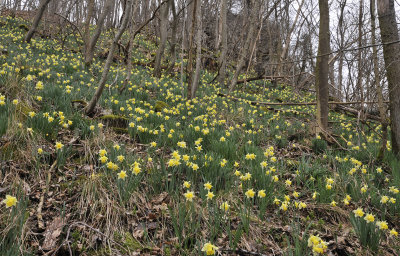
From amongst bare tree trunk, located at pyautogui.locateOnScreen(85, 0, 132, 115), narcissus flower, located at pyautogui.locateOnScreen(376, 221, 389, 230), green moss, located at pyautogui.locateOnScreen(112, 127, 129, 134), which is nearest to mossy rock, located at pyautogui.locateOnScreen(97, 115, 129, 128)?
green moss, located at pyautogui.locateOnScreen(112, 127, 129, 134)

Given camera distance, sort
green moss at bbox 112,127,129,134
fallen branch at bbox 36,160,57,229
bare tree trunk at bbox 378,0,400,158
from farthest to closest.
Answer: green moss at bbox 112,127,129,134, bare tree trunk at bbox 378,0,400,158, fallen branch at bbox 36,160,57,229

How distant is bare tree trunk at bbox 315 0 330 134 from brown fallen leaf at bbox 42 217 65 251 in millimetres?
4434

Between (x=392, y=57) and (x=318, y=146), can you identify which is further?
(x=318, y=146)

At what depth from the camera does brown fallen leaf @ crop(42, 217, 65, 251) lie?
1751 mm

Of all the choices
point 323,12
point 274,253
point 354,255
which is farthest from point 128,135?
point 323,12

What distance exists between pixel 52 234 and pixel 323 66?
193 inches

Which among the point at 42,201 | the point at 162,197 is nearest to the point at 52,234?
the point at 42,201

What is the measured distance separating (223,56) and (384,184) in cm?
705

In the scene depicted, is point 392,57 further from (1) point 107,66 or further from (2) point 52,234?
(2) point 52,234

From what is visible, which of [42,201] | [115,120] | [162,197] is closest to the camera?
[42,201]

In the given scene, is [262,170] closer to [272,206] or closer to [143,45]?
[272,206]

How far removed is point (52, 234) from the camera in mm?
1852

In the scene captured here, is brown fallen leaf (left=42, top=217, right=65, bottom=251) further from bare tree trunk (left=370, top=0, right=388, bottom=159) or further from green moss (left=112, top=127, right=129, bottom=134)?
bare tree trunk (left=370, top=0, right=388, bottom=159)

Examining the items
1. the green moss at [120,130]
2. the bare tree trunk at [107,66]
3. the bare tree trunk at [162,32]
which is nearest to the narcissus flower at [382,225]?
the green moss at [120,130]
